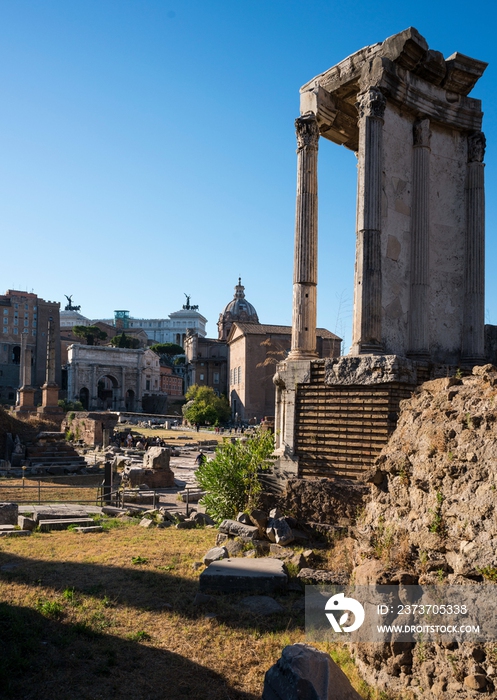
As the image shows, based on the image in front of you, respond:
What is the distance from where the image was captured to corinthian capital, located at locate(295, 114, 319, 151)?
368 inches

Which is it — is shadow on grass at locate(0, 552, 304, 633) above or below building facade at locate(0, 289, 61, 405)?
below

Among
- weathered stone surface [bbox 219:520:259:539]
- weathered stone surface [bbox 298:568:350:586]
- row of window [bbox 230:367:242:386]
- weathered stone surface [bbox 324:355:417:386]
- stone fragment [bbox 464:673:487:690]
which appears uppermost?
row of window [bbox 230:367:242:386]

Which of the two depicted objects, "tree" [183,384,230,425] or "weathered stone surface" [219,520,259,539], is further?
"tree" [183,384,230,425]

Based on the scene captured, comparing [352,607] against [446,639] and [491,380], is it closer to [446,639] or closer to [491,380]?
[446,639]

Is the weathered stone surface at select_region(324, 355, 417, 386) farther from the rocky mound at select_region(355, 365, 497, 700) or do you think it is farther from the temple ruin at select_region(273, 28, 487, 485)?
the rocky mound at select_region(355, 365, 497, 700)

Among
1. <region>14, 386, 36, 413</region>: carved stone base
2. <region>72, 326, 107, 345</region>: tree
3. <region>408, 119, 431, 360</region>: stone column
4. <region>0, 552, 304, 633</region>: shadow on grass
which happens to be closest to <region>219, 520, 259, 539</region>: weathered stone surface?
<region>0, 552, 304, 633</region>: shadow on grass

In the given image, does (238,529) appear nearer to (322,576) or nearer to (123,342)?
(322,576)

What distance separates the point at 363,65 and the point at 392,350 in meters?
4.27

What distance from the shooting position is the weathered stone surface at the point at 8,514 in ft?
35.3

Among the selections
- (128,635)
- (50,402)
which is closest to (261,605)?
(128,635)

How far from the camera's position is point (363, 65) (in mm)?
8602

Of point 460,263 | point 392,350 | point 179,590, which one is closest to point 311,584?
point 179,590

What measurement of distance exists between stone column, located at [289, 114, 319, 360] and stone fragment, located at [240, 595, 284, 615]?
4.47 meters

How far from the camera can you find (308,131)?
9.38 metres
